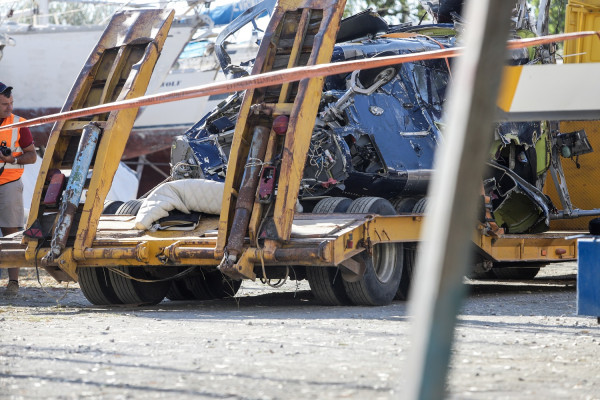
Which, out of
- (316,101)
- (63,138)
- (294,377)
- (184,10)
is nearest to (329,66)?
(316,101)

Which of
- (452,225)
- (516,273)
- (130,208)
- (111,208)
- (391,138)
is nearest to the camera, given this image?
(452,225)

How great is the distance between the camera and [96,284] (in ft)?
32.0

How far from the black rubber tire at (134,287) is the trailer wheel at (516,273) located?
221 inches

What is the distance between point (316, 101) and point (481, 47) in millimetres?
5701

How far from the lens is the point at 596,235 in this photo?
7.32 m

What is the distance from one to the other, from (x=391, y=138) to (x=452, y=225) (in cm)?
730

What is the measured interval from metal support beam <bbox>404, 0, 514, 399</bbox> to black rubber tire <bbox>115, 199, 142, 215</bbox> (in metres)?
7.86

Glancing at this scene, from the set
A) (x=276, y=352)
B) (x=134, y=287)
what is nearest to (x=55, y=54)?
(x=134, y=287)

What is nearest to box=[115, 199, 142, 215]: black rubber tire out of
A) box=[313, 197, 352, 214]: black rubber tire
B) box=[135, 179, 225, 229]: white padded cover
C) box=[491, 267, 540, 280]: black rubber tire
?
box=[135, 179, 225, 229]: white padded cover

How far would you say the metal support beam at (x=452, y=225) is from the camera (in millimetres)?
2910

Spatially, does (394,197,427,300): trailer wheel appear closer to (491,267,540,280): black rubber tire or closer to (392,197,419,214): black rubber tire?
(392,197,419,214): black rubber tire

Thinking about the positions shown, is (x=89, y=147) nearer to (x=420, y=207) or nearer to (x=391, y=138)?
(x=391, y=138)

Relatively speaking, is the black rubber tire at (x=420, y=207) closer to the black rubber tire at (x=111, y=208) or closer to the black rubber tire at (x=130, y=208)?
the black rubber tire at (x=130, y=208)

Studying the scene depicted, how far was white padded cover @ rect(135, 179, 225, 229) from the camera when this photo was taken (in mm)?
9461
